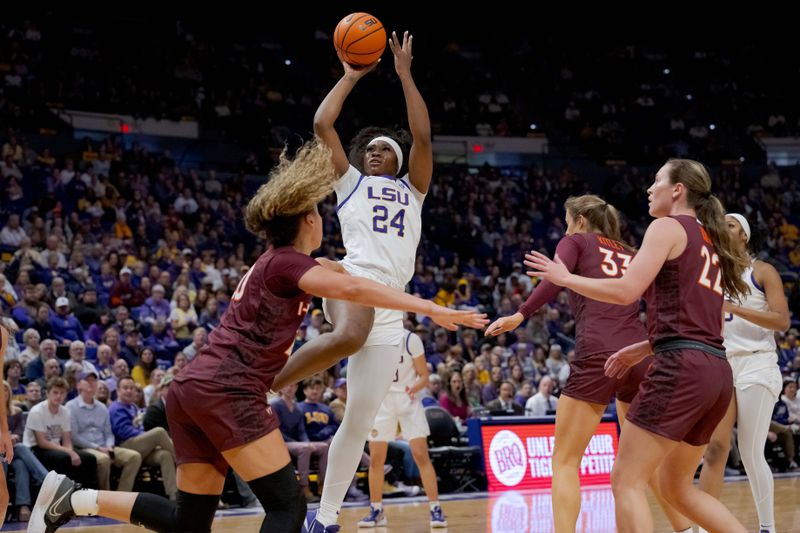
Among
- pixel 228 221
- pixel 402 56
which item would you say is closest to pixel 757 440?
pixel 402 56

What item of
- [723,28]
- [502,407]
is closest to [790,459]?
[502,407]

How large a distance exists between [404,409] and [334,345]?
4.66m

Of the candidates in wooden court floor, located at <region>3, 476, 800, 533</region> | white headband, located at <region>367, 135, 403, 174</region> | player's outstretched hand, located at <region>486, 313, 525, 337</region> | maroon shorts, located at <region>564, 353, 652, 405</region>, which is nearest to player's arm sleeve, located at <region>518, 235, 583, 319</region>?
player's outstretched hand, located at <region>486, 313, 525, 337</region>

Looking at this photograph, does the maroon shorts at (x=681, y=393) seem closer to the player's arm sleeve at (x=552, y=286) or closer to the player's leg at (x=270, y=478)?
the player's arm sleeve at (x=552, y=286)

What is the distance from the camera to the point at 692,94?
30.4m

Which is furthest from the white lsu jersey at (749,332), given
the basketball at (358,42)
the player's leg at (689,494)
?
the basketball at (358,42)

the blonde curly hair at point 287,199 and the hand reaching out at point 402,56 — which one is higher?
the hand reaching out at point 402,56

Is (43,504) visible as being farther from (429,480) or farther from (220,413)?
(429,480)

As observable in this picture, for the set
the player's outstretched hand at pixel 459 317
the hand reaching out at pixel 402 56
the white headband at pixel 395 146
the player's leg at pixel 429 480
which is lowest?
the player's leg at pixel 429 480

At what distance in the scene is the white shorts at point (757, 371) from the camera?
6.46m

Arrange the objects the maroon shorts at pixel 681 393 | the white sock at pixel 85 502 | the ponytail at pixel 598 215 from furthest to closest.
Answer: the ponytail at pixel 598 215 → the white sock at pixel 85 502 → the maroon shorts at pixel 681 393

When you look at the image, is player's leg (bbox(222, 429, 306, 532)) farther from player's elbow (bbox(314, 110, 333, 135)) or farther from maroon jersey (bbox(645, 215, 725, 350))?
player's elbow (bbox(314, 110, 333, 135))

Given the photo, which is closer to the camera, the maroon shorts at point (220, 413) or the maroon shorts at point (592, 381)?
the maroon shorts at point (220, 413)

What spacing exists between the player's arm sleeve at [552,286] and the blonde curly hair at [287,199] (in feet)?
5.09
